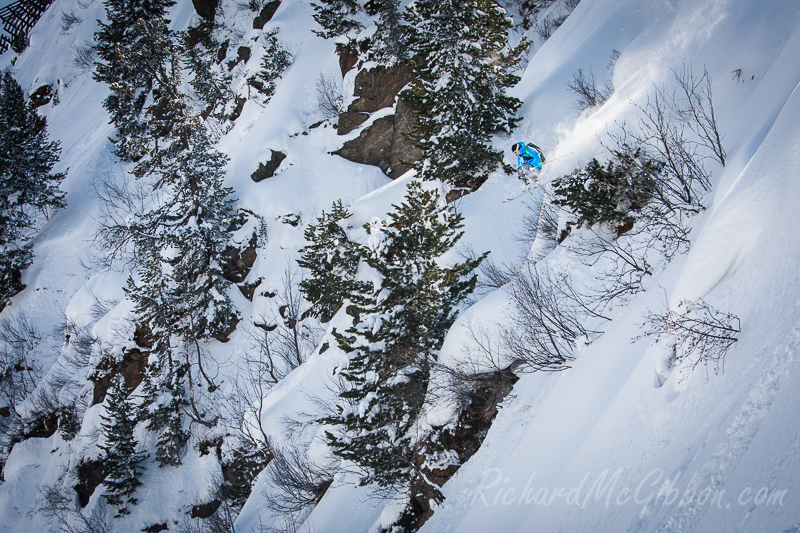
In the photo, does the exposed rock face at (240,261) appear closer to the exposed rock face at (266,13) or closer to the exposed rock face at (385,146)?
the exposed rock face at (385,146)

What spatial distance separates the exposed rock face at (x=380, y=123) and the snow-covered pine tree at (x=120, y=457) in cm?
1798

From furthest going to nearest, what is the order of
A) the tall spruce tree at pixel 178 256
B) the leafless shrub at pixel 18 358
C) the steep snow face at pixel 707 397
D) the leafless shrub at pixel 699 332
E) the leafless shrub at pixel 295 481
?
the leafless shrub at pixel 18 358
the tall spruce tree at pixel 178 256
the leafless shrub at pixel 295 481
the leafless shrub at pixel 699 332
the steep snow face at pixel 707 397

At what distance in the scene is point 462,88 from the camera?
14055 millimetres

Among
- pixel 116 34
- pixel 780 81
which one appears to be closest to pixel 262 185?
pixel 116 34

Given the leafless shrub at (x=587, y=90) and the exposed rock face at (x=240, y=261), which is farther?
the exposed rock face at (x=240, y=261)

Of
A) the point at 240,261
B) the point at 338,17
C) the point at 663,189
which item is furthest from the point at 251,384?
the point at 338,17

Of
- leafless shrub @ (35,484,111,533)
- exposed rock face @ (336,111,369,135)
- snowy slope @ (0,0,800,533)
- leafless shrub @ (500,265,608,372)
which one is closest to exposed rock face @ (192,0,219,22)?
exposed rock face @ (336,111,369,135)

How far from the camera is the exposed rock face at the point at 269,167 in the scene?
23953mm

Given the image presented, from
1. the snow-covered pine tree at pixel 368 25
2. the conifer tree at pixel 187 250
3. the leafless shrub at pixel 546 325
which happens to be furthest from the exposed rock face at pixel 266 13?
the leafless shrub at pixel 546 325

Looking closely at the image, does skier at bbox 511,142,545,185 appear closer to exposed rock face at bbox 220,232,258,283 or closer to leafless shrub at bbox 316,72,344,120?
exposed rock face at bbox 220,232,258,283

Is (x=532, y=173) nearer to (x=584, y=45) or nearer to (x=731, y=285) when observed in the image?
(x=584, y=45)

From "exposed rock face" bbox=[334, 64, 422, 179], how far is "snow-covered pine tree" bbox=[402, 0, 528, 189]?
302 inches

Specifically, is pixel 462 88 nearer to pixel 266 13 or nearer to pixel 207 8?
pixel 266 13

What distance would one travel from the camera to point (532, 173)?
14.0 metres
